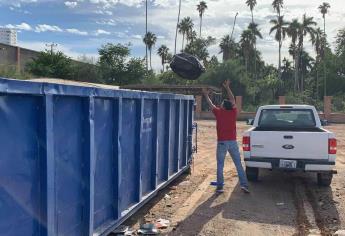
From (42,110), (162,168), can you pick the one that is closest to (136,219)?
(162,168)

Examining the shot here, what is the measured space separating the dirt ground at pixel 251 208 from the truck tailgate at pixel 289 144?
2.56 ft

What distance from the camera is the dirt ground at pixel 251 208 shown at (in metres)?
6.71

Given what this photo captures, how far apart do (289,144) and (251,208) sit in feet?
6.33

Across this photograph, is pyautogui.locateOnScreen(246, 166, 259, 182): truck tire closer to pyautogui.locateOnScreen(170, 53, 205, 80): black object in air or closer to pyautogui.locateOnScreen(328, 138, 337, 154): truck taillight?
pyautogui.locateOnScreen(328, 138, 337, 154): truck taillight

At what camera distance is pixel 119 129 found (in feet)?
19.0

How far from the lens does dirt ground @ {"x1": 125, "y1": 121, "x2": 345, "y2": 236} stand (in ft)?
22.0

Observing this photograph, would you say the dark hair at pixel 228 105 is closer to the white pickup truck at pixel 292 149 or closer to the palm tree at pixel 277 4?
the white pickup truck at pixel 292 149

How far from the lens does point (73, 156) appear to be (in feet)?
15.0

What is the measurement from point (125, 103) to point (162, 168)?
2.56 metres

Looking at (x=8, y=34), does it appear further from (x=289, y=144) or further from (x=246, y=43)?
(x=289, y=144)

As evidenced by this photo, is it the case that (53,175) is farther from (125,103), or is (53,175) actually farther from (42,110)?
(125,103)

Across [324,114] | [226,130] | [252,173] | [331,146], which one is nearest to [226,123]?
[226,130]

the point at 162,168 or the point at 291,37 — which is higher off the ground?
the point at 291,37

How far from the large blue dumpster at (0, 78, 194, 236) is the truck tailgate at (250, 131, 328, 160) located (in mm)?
2676
